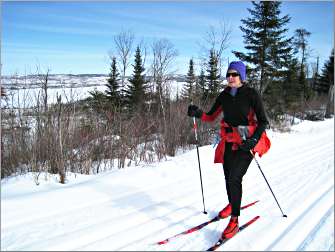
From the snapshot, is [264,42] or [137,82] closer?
[264,42]

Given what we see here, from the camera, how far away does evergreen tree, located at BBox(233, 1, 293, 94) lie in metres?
18.1

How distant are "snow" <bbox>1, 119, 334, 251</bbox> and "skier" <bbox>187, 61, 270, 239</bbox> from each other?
498mm

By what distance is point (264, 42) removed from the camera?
1806 centimetres

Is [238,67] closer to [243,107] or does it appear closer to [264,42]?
[243,107]

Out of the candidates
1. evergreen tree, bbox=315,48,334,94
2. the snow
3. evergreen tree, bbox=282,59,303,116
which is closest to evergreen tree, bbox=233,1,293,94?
evergreen tree, bbox=282,59,303,116

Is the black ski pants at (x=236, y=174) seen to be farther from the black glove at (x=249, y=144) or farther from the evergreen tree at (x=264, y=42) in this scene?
the evergreen tree at (x=264, y=42)

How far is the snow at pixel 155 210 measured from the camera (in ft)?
11.0

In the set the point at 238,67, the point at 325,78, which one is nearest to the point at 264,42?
the point at 238,67

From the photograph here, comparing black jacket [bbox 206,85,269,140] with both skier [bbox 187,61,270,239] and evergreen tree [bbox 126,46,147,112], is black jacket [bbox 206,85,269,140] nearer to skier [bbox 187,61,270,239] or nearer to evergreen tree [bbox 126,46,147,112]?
skier [bbox 187,61,270,239]

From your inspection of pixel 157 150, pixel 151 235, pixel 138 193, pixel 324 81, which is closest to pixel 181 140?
pixel 157 150

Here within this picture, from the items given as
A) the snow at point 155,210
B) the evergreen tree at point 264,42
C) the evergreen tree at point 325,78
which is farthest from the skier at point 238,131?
the evergreen tree at point 325,78

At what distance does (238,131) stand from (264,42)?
15960 millimetres

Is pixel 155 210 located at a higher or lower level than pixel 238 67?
lower

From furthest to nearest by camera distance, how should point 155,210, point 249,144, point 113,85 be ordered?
point 113,85 < point 155,210 < point 249,144
